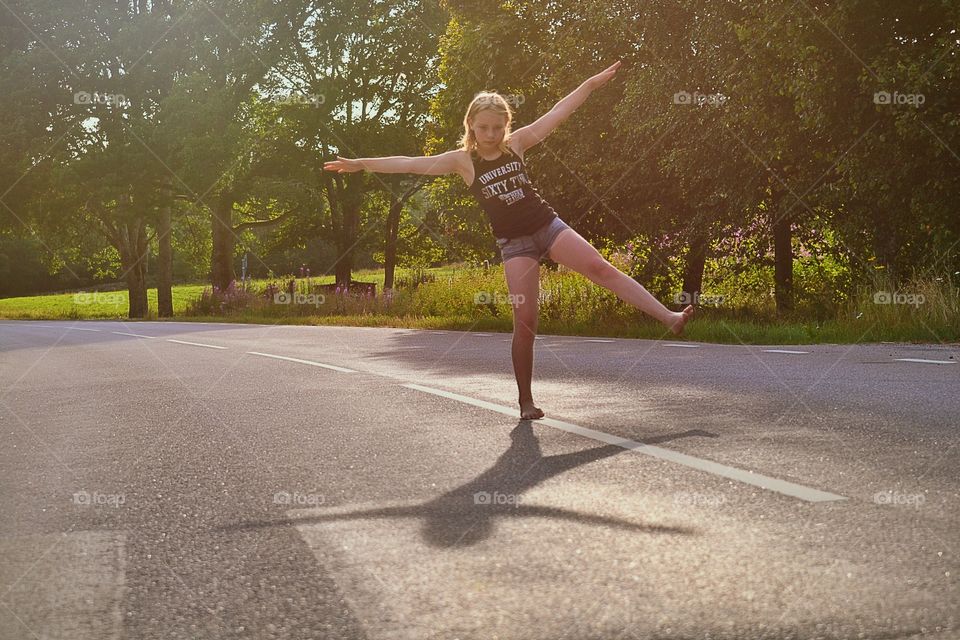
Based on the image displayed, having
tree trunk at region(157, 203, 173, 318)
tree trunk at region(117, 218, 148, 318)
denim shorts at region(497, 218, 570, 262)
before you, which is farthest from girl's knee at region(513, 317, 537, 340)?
tree trunk at region(117, 218, 148, 318)

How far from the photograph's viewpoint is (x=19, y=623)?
3070 millimetres

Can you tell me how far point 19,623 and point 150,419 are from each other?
15.1 ft

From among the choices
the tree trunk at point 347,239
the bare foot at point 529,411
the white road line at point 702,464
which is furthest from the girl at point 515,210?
the tree trunk at point 347,239

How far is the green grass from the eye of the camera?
1335 cm

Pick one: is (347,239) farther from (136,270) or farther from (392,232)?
(136,270)

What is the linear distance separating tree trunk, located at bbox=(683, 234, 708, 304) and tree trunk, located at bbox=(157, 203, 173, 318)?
2523cm

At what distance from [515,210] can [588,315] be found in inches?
522

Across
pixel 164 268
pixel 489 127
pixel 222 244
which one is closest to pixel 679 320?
pixel 489 127

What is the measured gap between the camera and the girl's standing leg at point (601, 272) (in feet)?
20.8

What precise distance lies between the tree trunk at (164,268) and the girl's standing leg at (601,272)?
3638 cm

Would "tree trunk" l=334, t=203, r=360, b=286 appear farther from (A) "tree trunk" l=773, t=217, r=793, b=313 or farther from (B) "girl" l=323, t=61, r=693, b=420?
(B) "girl" l=323, t=61, r=693, b=420

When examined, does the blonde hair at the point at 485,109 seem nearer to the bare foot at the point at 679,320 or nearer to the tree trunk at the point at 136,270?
the bare foot at the point at 679,320

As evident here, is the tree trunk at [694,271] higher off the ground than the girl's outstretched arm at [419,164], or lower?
lower

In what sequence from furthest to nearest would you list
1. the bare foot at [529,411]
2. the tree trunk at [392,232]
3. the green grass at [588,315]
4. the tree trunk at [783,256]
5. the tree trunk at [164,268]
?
1. the tree trunk at [392,232]
2. the tree trunk at [164,268]
3. the tree trunk at [783,256]
4. the green grass at [588,315]
5. the bare foot at [529,411]
